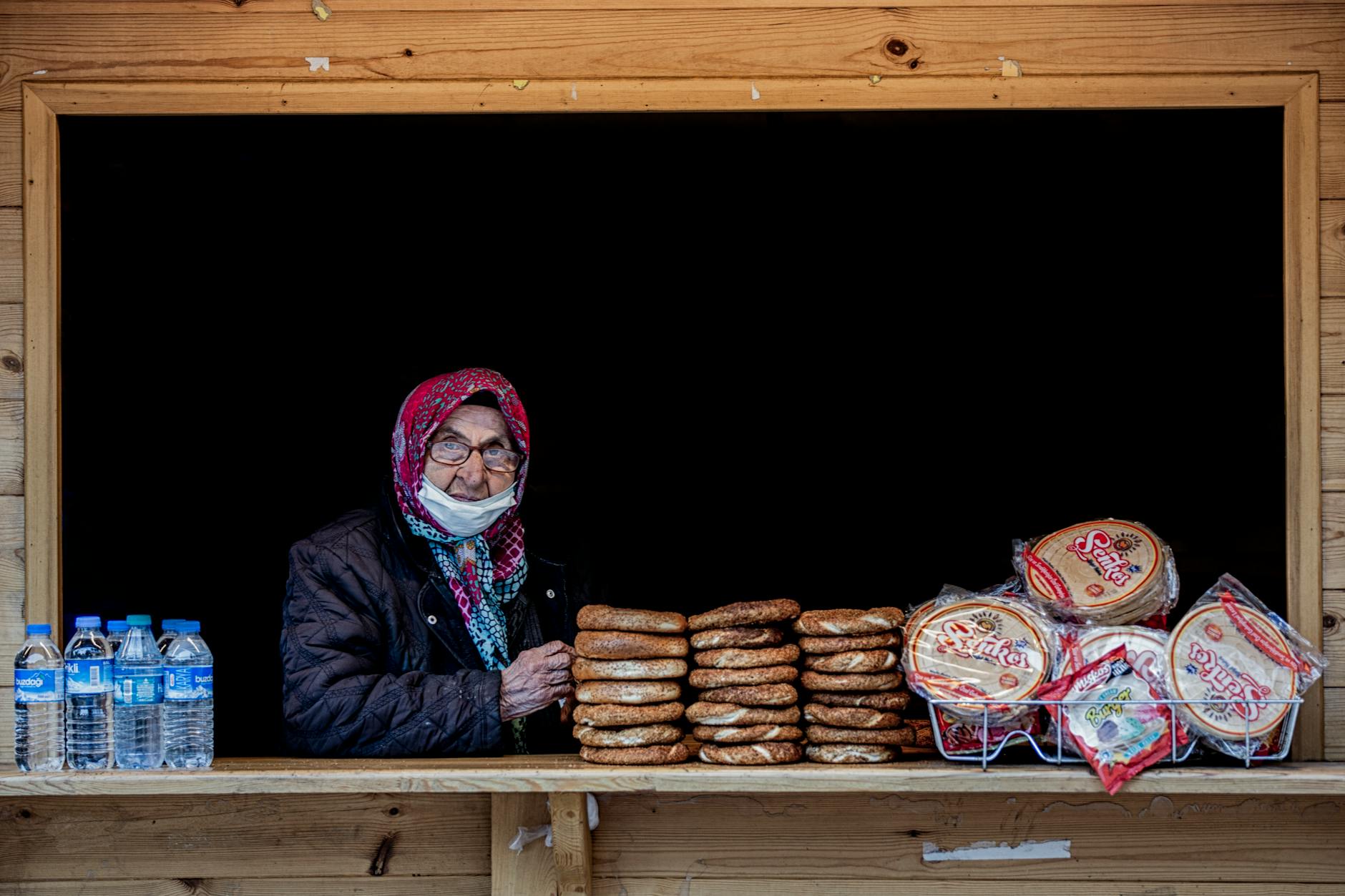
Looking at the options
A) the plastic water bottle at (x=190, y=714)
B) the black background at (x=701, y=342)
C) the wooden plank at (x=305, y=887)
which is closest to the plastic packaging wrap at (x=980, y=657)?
the wooden plank at (x=305, y=887)

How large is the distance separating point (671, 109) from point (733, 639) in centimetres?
121

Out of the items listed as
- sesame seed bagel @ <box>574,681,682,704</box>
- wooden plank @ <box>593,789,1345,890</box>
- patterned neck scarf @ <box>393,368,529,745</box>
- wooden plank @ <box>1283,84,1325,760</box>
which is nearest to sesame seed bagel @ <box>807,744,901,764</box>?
wooden plank @ <box>593,789,1345,890</box>

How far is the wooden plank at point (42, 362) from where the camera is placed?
2.92m

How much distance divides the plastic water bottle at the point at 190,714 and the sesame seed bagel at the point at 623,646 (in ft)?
2.70

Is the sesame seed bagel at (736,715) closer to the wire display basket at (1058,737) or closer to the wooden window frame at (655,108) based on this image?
the wire display basket at (1058,737)

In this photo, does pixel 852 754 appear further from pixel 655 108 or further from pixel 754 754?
pixel 655 108

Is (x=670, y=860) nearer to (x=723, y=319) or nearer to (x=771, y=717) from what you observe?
(x=771, y=717)

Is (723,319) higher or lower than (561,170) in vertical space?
lower

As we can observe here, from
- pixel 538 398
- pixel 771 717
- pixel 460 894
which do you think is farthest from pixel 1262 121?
pixel 538 398

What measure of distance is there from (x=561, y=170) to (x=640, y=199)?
55 cm

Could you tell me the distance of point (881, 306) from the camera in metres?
7.38

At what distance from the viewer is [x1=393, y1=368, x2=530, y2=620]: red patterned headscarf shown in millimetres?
3459

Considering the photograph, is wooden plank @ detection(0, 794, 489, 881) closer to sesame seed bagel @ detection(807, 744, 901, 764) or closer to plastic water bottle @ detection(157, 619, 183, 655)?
plastic water bottle @ detection(157, 619, 183, 655)

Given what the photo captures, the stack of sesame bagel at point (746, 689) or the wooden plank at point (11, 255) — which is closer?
the stack of sesame bagel at point (746, 689)
